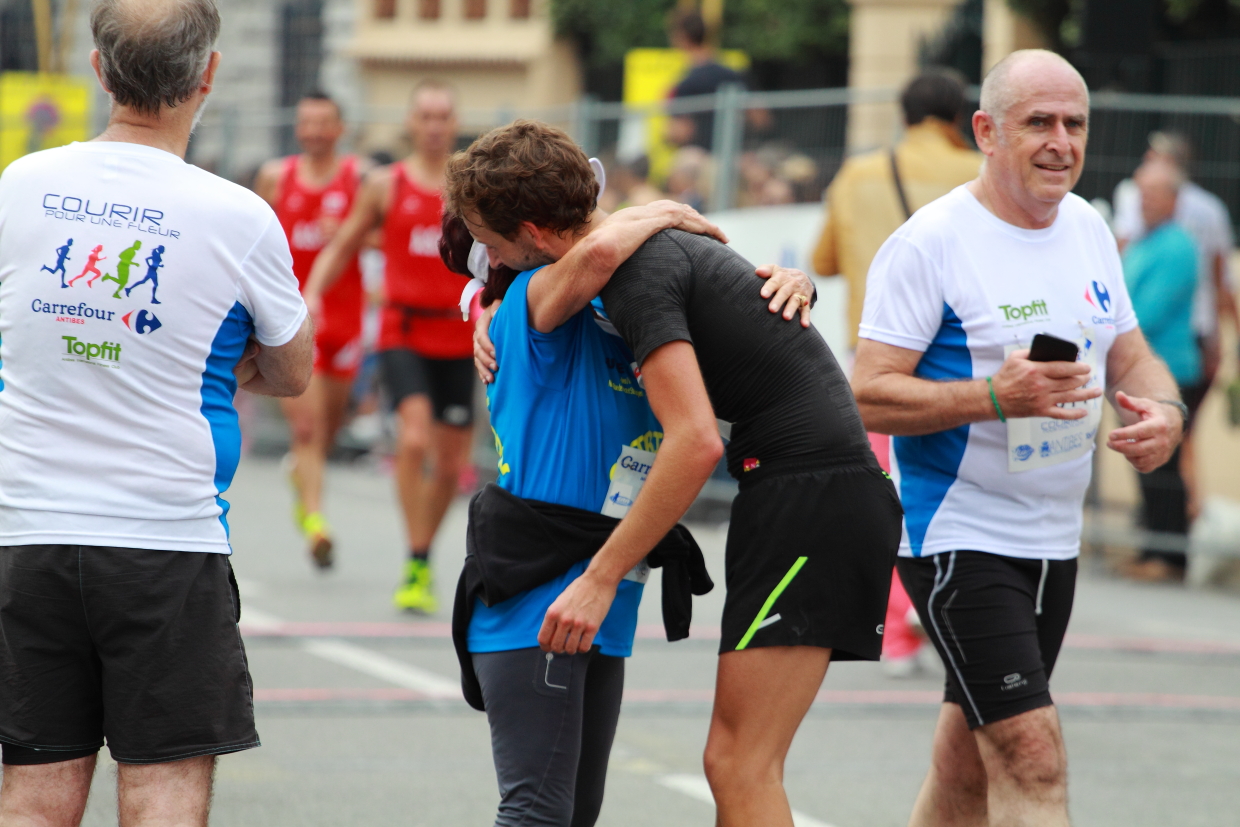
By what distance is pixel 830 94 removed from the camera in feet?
36.6

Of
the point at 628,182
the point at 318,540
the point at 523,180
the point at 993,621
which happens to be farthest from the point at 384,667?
the point at 628,182

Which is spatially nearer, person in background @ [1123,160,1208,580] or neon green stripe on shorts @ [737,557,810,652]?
neon green stripe on shorts @ [737,557,810,652]

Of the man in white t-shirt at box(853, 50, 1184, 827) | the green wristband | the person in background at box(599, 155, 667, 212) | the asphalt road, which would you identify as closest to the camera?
the green wristband

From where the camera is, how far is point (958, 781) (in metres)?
4.10

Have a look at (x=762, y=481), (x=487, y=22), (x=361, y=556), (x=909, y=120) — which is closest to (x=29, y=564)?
(x=762, y=481)

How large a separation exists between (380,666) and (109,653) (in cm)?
381

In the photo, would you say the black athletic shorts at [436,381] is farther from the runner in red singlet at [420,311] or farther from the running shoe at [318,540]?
the running shoe at [318,540]

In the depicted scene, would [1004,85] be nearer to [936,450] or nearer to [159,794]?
[936,450]

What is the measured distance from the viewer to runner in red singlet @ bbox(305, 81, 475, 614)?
8.29 m

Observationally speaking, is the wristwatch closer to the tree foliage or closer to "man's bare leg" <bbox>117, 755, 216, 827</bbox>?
"man's bare leg" <bbox>117, 755, 216, 827</bbox>

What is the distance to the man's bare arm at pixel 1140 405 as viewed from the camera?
154 inches

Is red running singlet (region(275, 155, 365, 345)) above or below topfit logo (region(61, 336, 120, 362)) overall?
below

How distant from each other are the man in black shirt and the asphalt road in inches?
66.7

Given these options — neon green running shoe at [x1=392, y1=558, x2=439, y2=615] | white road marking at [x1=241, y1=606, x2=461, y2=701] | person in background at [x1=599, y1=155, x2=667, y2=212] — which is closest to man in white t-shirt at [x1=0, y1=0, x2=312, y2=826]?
white road marking at [x1=241, y1=606, x2=461, y2=701]
